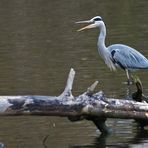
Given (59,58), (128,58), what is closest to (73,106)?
(128,58)

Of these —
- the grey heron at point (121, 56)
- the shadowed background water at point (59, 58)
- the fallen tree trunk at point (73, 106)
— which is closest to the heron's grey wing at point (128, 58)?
the grey heron at point (121, 56)

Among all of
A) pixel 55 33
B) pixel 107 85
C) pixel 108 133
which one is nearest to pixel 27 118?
pixel 108 133

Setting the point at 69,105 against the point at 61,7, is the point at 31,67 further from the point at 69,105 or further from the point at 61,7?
the point at 61,7

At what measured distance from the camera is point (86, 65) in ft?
54.0

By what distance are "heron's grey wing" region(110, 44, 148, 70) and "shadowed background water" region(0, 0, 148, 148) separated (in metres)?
0.43

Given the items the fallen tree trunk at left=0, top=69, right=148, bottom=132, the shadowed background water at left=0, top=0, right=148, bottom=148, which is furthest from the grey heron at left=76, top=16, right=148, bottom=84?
the fallen tree trunk at left=0, top=69, right=148, bottom=132

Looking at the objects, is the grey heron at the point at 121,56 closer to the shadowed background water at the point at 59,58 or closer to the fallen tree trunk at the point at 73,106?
the shadowed background water at the point at 59,58

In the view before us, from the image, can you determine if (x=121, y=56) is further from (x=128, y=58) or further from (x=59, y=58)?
(x=59, y=58)

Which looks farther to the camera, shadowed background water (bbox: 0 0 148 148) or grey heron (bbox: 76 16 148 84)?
grey heron (bbox: 76 16 148 84)

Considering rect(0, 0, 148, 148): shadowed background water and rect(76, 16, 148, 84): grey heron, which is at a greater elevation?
rect(76, 16, 148, 84): grey heron

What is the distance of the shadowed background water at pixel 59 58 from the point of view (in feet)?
35.5

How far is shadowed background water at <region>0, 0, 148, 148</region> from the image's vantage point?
426 inches

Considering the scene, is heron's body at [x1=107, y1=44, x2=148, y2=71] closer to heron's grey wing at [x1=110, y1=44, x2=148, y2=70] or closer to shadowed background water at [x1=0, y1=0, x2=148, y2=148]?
heron's grey wing at [x1=110, y1=44, x2=148, y2=70]

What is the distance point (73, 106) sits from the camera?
→ 10234 millimetres
